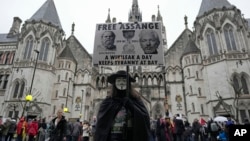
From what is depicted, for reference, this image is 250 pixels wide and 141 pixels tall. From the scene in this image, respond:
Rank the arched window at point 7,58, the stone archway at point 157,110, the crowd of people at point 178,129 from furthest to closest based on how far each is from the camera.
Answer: the arched window at point 7,58 < the stone archway at point 157,110 < the crowd of people at point 178,129

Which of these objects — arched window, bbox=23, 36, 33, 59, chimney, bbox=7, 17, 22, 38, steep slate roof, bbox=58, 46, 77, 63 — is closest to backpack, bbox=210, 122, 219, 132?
steep slate roof, bbox=58, 46, 77, 63

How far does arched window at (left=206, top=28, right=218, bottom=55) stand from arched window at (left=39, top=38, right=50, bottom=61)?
2564 cm

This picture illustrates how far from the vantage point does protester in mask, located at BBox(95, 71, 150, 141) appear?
354cm

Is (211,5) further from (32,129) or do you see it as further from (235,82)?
(32,129)

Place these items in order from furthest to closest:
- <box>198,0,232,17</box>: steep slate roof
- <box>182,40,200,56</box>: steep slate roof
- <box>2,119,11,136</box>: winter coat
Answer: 1. <box>182,40,200,56</box>: steep slate roof
2. <box>198,0,232,17</box>: steep slate roof
3. <box>2,119,11,136</box>: winter coat

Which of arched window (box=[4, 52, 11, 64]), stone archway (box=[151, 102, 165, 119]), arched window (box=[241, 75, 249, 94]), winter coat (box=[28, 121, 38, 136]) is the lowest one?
winter coat (box=[28, 121, 38, 136])

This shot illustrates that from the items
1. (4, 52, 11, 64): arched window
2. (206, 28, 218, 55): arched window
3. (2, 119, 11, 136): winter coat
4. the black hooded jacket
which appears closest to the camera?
the black hooded jacket

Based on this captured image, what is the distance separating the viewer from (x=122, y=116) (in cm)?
372

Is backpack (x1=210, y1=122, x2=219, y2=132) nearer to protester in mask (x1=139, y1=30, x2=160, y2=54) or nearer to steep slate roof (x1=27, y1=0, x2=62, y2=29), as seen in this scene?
protester in mask (x1=139, y1=30, x2=160, y2=54)

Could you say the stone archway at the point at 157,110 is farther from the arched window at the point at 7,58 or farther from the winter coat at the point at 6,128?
the arched window at the point at 7,58

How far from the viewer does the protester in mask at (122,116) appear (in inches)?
139

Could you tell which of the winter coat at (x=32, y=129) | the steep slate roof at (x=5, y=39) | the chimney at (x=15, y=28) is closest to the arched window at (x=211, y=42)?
the winter coat at (x=32, y=129)

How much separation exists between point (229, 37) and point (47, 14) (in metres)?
30.1

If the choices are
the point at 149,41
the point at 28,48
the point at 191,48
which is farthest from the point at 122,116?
the point at 28,48
